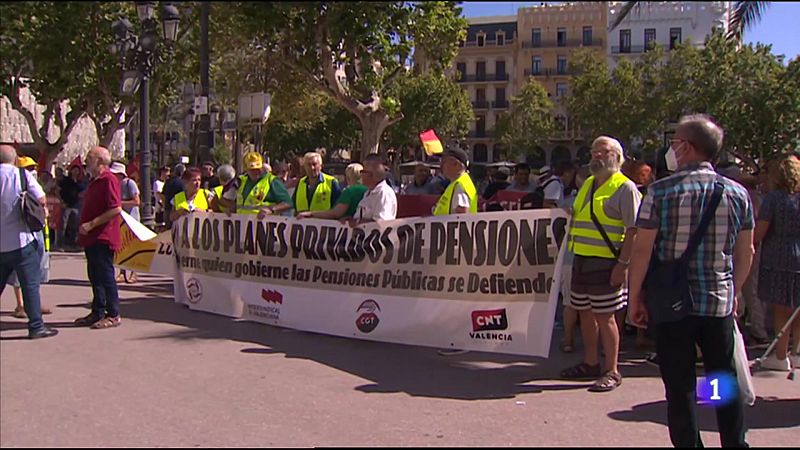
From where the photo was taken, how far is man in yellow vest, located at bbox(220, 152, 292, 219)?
842cm

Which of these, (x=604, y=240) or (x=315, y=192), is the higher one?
(x=315, y=192)

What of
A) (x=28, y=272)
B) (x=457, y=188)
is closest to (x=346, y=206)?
(x=457, y=188)

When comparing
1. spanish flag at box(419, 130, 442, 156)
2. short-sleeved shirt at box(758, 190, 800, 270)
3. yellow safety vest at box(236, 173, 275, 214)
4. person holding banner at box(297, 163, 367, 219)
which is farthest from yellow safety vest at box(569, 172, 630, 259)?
spanish flag at box(419, 130, 442, 156)

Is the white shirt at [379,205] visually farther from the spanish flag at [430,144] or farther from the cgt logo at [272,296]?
the spanish flag at [430,144]

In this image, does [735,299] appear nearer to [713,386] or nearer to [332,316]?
[713,386]

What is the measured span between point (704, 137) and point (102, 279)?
5.76m

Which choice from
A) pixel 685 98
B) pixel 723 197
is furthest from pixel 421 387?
pixel 685 98

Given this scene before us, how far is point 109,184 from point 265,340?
6.77 feet

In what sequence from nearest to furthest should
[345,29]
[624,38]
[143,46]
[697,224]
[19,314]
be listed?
[697,224], [345,29], [143,46], [19,314], [624,38]

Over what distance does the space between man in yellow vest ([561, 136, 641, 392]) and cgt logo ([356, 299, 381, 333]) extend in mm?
1981

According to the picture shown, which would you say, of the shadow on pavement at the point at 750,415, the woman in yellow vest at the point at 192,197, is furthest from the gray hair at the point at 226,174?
the shadow on pavement at the point at 750,415

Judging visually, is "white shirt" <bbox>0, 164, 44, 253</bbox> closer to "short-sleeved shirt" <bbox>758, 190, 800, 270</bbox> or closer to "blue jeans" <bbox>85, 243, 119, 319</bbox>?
"blue jeans" <bbox>85, 243, 119, 319</bbox>

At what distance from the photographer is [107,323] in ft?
25.0

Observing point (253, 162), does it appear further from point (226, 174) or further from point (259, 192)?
point (226, 174)
